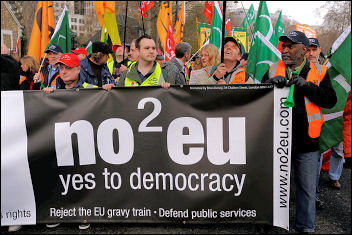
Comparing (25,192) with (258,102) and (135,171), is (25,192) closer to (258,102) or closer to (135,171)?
(135,171)

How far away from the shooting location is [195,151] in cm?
342

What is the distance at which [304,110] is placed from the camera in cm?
331

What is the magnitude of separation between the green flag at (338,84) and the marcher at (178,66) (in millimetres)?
1961

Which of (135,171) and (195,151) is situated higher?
(195,151)

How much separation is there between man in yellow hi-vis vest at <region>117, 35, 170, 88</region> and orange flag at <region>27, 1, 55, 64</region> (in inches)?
133

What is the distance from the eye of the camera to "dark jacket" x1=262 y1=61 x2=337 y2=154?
322 centimetres

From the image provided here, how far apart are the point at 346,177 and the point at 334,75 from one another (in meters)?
2.79

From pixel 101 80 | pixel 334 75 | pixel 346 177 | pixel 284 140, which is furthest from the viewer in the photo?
pixel 346 177

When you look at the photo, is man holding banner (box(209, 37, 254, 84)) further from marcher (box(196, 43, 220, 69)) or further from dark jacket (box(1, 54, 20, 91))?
dark jacket (box(1, 54, 20, 91))

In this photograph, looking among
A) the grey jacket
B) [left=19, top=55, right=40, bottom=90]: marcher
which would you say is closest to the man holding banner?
the grey jacket

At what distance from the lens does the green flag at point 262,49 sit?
5993 millimetres

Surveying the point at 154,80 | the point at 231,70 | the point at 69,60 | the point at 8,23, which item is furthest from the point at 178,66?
the point at 8,23

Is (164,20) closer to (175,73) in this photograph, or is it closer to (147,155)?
(175,73)

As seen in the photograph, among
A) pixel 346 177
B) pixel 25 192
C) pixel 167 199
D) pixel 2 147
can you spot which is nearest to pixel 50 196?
pixel 25 192
